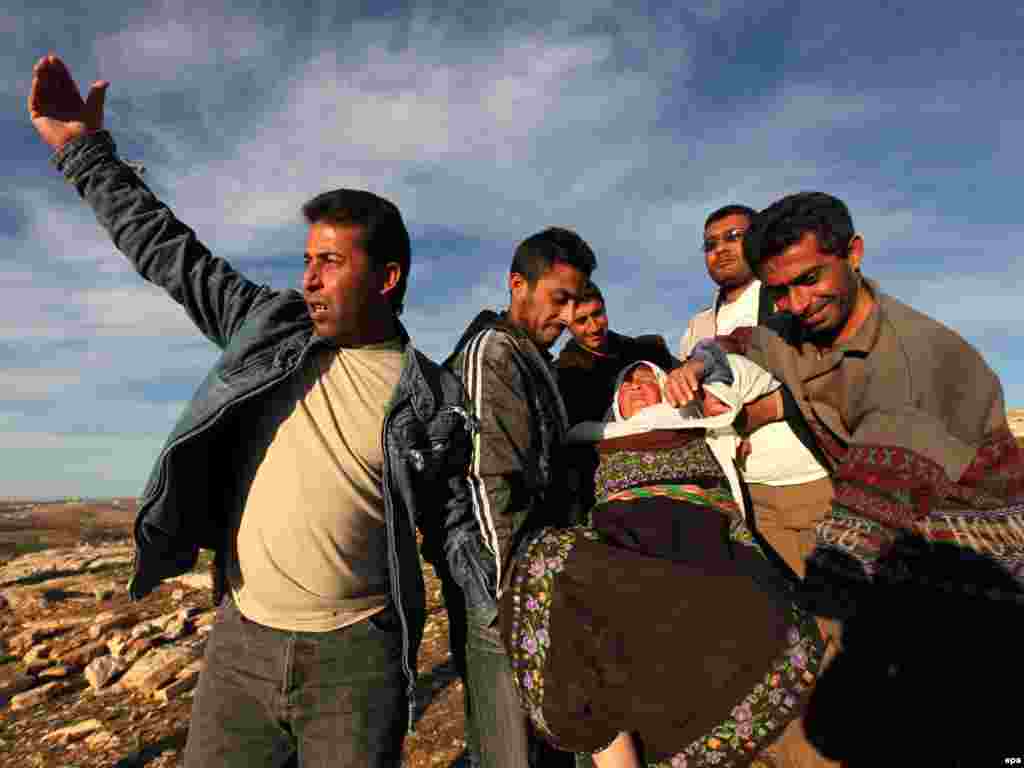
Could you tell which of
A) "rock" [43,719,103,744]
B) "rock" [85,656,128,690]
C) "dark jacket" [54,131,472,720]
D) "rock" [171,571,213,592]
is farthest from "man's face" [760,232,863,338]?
"rock" [171,571,213,592]

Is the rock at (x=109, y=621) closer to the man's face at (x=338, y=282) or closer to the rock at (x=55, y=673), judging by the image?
the rock at (x=55, y=673)

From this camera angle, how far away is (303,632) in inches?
82.7

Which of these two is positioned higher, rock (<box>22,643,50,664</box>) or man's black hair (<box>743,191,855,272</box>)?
man's black hair (<box>743,191,855,272</box>)

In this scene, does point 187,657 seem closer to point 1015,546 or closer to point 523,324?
point 523,324

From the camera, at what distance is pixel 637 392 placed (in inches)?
116

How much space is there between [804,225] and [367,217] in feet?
6.46

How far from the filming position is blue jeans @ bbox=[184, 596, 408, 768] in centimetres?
203

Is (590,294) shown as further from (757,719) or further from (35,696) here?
(35,696)

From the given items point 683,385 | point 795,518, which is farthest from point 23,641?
point 795,518

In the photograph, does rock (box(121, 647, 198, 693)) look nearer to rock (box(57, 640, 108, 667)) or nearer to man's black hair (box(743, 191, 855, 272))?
rock (box(57, 640, 108, 667))

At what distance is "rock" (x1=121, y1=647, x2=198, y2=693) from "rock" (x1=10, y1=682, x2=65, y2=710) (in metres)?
0.57

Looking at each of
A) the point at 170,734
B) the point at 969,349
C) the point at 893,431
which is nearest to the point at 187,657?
the point at 170,734

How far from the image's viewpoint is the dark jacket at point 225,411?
A: 2.21m

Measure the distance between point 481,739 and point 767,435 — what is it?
6.55 feet
